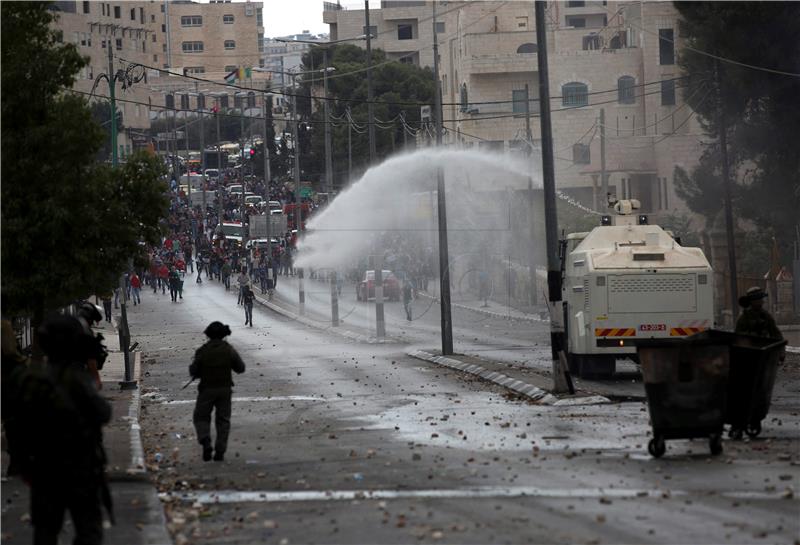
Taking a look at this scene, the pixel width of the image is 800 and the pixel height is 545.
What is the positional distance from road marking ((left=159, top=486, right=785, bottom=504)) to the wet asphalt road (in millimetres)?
24

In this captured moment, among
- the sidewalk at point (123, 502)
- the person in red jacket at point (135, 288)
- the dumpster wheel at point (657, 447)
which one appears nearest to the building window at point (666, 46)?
the person in red jacket at point (135, 288)

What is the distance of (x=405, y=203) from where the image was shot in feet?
201

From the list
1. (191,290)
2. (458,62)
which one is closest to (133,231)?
(191,290)

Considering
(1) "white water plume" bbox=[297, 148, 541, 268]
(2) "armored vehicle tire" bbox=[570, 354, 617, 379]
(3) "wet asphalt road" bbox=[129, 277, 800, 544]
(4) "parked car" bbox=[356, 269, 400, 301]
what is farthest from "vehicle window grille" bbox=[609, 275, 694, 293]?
(4) "parked car" bbox=[356, 269, 400, 301]

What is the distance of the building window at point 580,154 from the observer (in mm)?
78519

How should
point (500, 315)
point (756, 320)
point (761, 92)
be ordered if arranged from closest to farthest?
point (756, 320) → point (761, 92) → point (500, 315)

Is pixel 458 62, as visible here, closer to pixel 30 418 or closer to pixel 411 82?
pixel 411 82

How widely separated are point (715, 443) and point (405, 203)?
153 feet

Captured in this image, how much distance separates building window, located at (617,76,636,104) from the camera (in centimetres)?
8000

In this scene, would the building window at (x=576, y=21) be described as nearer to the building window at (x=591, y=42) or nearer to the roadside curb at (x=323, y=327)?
the building window at (x=591, y=42)

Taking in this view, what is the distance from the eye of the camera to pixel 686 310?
2652 centimetres

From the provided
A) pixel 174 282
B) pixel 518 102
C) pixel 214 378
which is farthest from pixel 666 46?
pixel 214 378

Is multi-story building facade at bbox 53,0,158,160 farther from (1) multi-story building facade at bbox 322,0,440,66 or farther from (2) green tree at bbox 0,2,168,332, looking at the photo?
(2) green tree at bbox 0,2,168,332

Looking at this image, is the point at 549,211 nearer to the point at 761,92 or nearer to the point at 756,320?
the point at 756,320
